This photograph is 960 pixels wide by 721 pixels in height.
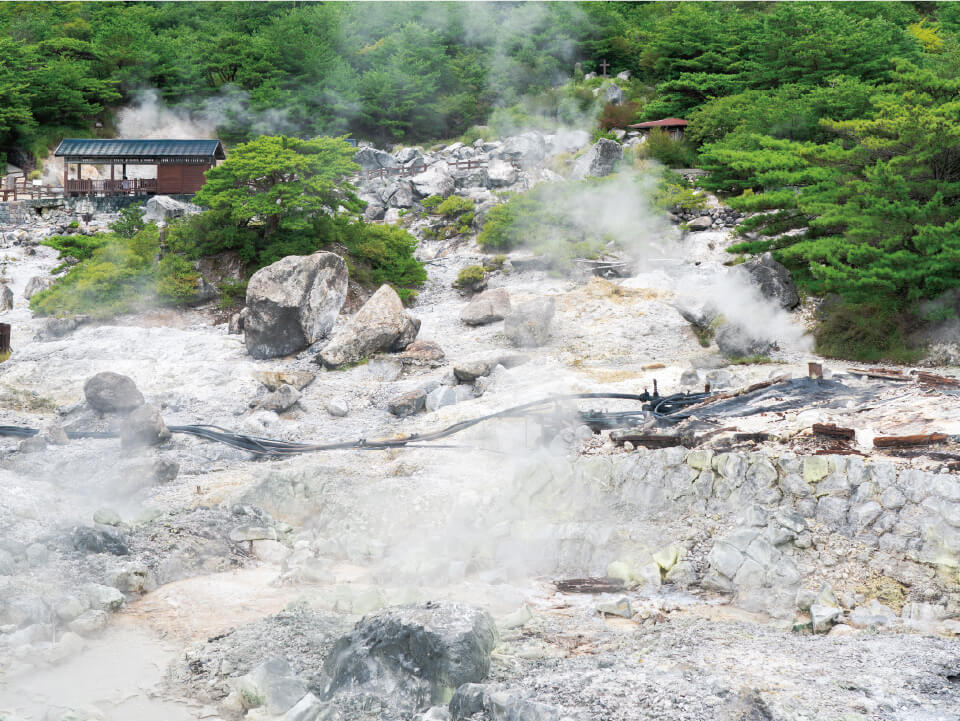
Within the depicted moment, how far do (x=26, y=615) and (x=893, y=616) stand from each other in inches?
304

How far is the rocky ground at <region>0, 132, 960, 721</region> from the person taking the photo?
6.32 metres

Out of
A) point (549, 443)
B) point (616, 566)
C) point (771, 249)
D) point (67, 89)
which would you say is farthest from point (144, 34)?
point (616, 566)

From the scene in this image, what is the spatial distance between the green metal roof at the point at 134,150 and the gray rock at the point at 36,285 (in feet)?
35.6

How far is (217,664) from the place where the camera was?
6867 millimetres

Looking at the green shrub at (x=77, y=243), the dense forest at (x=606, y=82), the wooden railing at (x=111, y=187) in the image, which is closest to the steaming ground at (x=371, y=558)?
the dense forest at (x=606, y=82)

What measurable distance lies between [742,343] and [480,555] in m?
8.15

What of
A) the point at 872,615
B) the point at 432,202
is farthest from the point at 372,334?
the point at 432,202

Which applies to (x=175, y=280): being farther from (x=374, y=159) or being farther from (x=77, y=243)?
(x=374, y=159)

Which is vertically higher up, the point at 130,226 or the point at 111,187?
the point at 111,187

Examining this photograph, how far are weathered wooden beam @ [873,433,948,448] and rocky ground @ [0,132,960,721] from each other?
0.14 metres

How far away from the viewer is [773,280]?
1734cm

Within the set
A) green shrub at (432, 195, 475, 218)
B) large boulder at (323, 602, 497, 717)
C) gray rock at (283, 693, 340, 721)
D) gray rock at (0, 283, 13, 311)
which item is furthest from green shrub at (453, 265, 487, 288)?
gray rock at (283, 693, 340, 721)

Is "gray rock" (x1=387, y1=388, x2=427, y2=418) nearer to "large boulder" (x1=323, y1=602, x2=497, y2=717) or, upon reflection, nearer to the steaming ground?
the steaming ground

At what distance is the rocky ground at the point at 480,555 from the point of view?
6320mm
